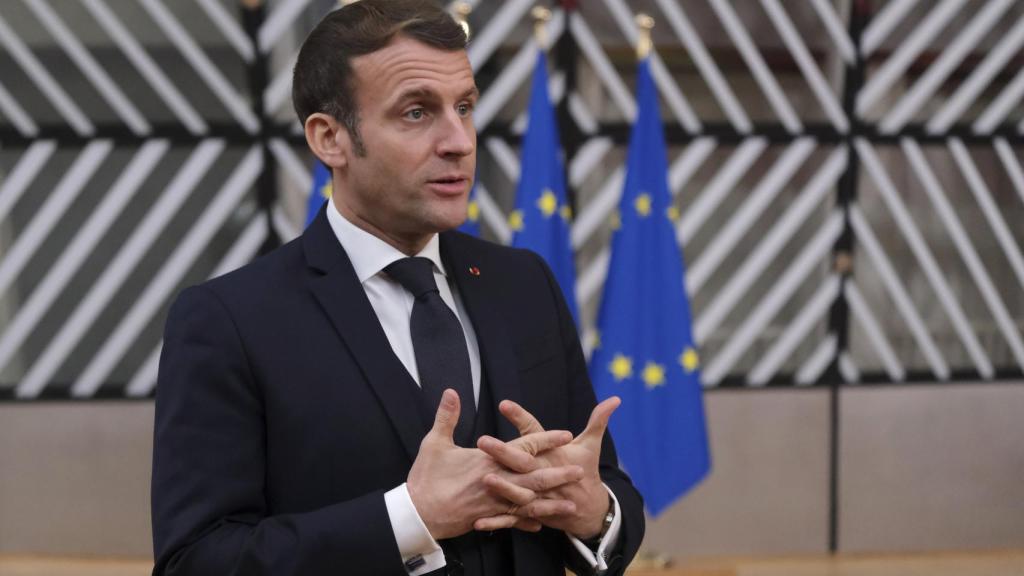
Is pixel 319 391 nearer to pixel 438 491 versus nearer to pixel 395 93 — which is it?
pixel 438 491

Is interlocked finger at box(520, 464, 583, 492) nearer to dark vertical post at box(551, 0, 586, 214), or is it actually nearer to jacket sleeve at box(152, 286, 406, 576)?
jacket sleeve at box(152, 286, 406, 576)

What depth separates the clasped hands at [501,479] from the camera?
39.4 inches

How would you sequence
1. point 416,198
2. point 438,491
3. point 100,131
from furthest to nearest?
1. point 100,131
2. point 416,198
3. point 438,491

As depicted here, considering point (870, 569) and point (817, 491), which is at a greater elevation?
point (817, 491)

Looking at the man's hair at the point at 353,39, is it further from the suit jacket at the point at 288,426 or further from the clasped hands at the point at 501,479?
the clasped hands at the point at 501,479

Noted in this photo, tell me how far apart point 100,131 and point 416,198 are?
297cm

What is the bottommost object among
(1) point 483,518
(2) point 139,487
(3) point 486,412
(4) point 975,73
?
(2) point 139,487

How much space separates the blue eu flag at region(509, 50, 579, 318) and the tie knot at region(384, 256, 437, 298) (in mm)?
1998

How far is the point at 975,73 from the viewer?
3885 millimetres

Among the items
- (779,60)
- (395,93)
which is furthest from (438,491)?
(779,60)

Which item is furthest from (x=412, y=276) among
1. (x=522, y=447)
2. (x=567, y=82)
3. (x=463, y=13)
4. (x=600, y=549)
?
(x=567, y=82)

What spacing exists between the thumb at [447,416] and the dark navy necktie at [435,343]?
8 centimetres

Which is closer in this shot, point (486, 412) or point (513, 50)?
point (486, 412)

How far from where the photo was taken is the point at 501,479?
1009 mm
